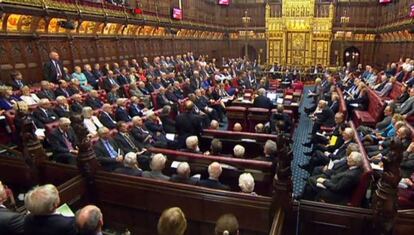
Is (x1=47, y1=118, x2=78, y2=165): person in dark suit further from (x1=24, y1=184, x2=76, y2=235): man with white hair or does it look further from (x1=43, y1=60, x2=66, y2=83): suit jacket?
(x1=43, y1=60, x2=66, y2=83): suit jacket

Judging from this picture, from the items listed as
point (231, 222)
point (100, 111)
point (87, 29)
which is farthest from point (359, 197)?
point (87, 29)

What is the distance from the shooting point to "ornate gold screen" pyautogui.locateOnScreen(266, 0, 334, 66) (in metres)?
22.3

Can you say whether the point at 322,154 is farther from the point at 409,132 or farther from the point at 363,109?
the point at 363,109

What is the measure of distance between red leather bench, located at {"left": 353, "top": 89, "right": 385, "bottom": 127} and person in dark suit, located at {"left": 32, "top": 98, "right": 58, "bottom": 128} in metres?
7.85

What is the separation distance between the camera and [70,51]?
38.1 feet

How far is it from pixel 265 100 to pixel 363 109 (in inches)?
126

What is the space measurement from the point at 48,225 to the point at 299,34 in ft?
76.1

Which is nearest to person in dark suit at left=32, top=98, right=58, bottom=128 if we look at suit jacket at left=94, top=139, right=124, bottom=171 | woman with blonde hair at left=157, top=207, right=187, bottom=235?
suit jacket at left=94, top=139, right=124, bottom=171

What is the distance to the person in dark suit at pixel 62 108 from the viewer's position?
7.37 metres

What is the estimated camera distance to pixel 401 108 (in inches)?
294

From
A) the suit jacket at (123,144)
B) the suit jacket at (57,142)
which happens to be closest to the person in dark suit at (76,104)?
the suit jacket at (57,142)

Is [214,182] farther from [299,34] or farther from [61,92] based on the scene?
[299,34]

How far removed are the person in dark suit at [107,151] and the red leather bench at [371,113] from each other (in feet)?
20.9

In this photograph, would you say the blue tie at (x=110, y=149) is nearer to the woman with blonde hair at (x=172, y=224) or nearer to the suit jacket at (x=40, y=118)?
the suit jacket at (x=40, y=118)
